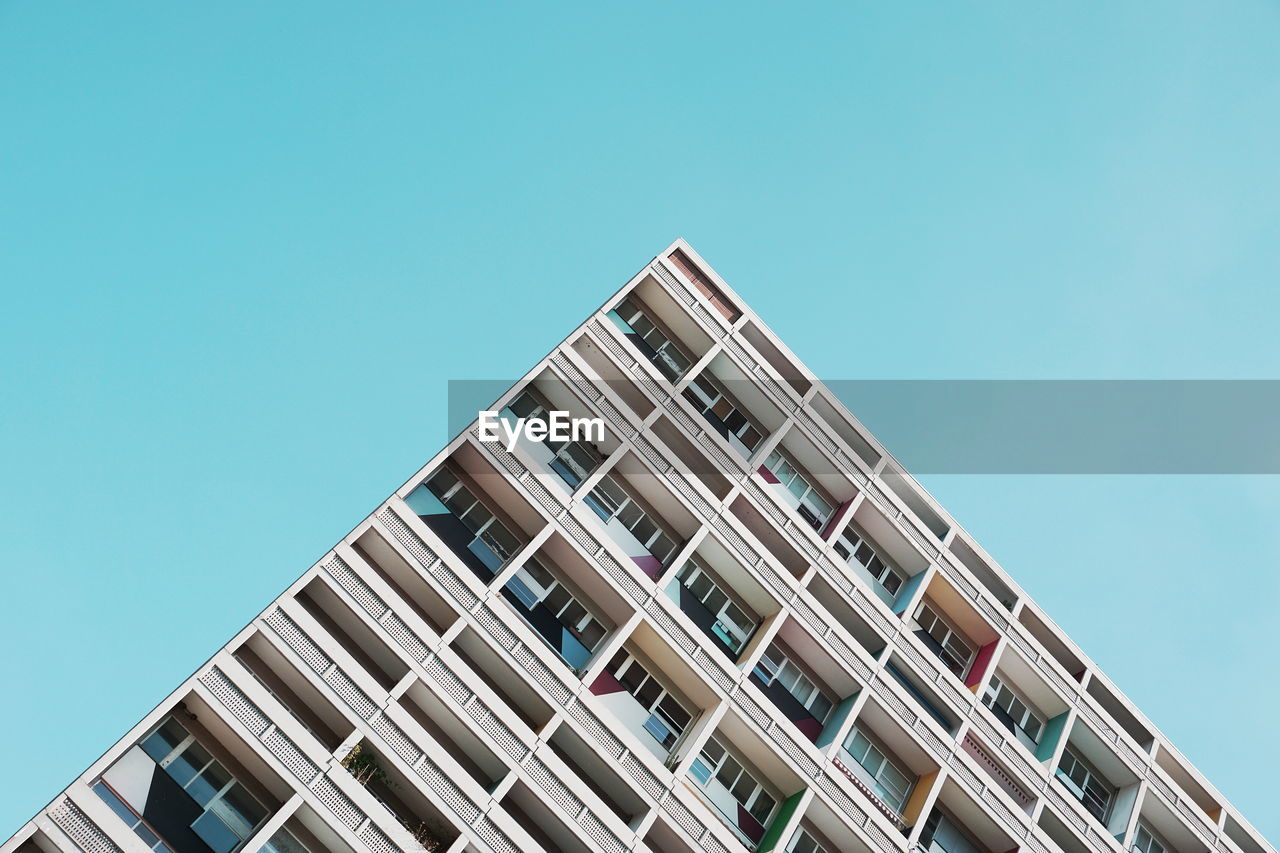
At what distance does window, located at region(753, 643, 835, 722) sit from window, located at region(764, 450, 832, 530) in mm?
5118

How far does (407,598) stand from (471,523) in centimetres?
291

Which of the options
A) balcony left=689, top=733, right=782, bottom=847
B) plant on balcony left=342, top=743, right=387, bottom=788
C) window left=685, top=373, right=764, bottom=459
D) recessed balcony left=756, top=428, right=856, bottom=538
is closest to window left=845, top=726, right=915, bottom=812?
balcony left=689, top=733, right=782, bottom=847

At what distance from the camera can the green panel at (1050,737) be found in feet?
114

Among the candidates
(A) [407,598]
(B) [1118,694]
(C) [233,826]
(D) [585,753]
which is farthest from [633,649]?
(B) [1118,694]

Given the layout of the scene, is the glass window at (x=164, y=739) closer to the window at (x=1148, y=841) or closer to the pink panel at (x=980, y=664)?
the pink panel at (x=980, y=664)

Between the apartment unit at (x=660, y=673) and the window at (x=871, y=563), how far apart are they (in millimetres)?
121

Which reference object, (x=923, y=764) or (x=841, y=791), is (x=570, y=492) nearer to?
(x=841, y=791)

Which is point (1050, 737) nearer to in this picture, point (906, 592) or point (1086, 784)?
point (1086, 784)

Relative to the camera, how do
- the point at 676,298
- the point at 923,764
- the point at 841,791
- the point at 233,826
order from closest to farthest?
1. the point at 233,826
2. the point at 841,791
3. the point at 923,764
4. the point at 676,298

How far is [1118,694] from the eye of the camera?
1469 inches

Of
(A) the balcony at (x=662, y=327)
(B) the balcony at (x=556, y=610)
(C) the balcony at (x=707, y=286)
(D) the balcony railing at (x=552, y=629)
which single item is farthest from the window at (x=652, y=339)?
(D) the balcony railing at (x=552, y=629)

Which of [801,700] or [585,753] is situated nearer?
[585,753]

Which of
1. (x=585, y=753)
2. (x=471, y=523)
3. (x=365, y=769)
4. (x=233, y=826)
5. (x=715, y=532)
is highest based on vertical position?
(x=715, y=532)

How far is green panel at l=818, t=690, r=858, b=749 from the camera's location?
3120 centimetres
